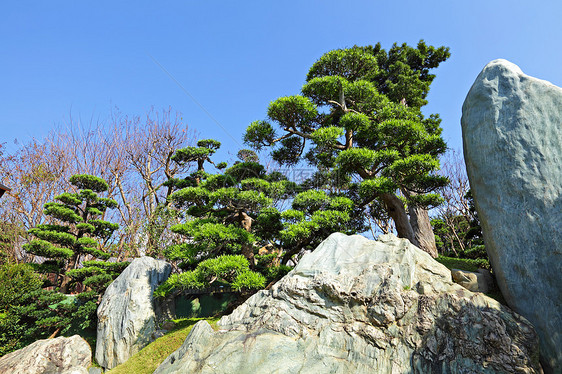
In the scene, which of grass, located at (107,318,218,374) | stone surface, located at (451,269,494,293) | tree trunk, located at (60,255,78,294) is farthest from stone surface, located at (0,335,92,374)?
stone surface, located at (451,269,494,293)

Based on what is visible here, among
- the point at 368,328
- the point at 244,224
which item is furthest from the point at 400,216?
the point at 244,224

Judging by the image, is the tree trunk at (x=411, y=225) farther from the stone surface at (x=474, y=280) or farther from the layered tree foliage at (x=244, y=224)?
the stone surface at (x=474, y=280)

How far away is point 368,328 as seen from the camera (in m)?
4.66

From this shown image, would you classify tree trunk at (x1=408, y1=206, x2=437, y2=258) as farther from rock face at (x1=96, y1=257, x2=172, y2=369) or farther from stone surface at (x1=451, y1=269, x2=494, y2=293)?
rock face at (x1=96, y1=257, x2=172, y2=369)

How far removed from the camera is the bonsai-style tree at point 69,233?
9391 millimetres

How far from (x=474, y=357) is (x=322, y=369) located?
6.74 feet

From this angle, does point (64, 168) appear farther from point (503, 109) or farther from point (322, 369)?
point (503, 109)

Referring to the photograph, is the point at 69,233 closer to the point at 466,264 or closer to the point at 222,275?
the point at 222,275

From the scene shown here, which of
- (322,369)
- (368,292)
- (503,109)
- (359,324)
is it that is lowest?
(322,369)

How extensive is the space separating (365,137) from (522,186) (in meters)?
4.22

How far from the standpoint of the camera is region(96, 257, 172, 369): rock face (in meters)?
7.80

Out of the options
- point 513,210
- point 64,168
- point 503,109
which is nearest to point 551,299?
point 513,210

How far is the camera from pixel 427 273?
526 cm

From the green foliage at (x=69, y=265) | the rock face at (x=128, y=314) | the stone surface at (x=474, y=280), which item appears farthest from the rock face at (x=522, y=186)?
the green foliage at (x=69, y=265)
